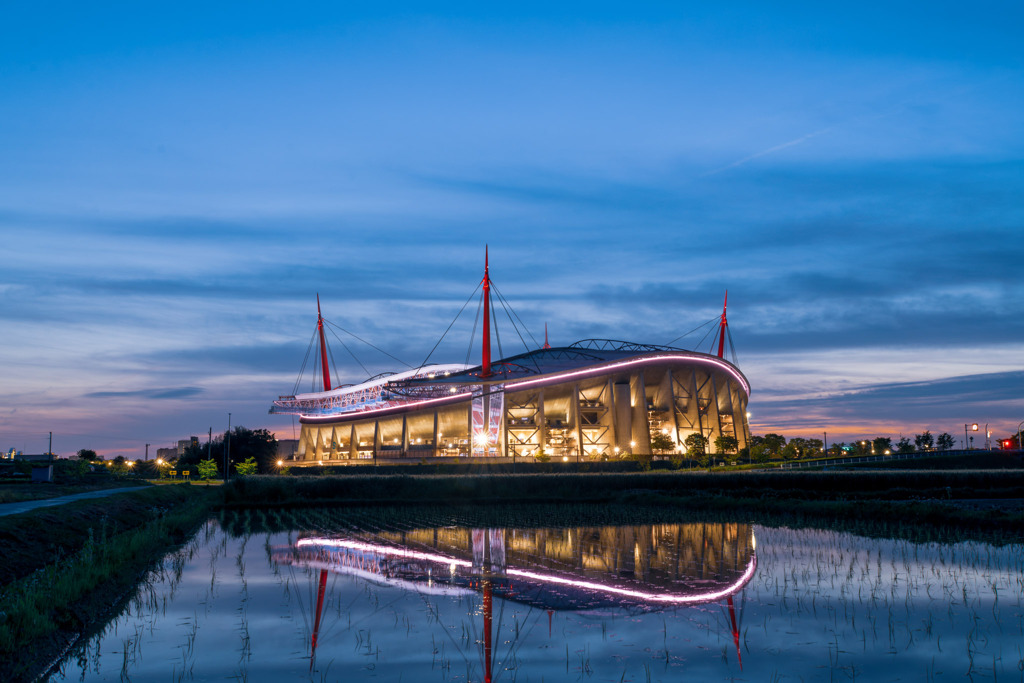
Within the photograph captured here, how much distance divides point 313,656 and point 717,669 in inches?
235

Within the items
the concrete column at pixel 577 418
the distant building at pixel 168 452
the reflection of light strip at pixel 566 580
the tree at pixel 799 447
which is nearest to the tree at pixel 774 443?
the tree at pixel 799 447

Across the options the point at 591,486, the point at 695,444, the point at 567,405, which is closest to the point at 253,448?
the point at 567,405

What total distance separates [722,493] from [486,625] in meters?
35.4

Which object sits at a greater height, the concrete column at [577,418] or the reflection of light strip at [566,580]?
the concrete column at [577,418]

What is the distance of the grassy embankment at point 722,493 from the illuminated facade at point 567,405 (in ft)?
106

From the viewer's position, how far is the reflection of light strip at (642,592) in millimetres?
15938

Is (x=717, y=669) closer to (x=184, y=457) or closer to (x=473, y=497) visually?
(x=473, y=497)

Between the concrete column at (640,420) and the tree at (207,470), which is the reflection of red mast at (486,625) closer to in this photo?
the concrete column at (640,420)

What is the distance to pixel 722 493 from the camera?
153 feet

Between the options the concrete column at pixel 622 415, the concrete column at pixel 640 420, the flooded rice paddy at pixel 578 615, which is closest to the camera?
the flooded rice paddy at pixel 578 615

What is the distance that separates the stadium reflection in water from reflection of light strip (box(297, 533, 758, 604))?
2 centimetres

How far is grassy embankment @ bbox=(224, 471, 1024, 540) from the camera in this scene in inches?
1308

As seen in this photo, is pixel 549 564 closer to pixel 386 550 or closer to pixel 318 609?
pixel 386 550

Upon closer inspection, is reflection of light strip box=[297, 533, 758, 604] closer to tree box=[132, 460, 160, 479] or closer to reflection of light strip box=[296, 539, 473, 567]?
reflection of light strip box=[296, 539, 473, 567]
